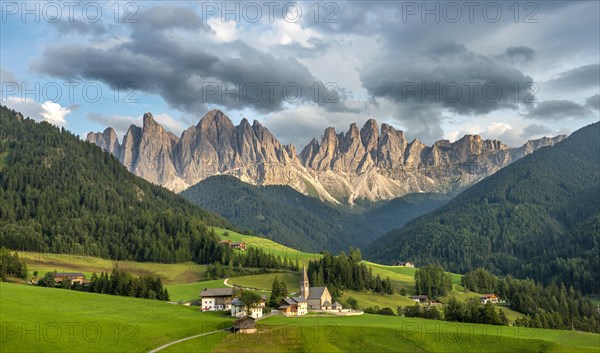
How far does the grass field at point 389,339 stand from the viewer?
87.4 m

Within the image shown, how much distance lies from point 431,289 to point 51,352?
148m

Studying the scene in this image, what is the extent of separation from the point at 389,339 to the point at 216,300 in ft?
176

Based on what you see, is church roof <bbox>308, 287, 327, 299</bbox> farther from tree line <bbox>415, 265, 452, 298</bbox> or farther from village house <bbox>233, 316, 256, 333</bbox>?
tree line <bbox>415, 265, 452, 298</bbox>

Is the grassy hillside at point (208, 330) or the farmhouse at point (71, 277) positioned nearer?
the grassy hillside at point (208, 330)

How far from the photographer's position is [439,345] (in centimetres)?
9275

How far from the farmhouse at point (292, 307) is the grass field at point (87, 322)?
15.0 m

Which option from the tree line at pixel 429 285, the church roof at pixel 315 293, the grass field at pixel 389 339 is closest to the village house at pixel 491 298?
the tree line at pixel 429 285

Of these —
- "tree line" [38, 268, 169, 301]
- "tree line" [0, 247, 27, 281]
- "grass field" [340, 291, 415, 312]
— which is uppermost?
"tree line" [0, 247, 27, 281]

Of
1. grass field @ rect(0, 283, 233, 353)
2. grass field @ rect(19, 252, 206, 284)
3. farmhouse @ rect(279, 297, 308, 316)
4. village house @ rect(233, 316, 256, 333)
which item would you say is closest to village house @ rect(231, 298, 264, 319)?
grass field @ rect(0, 283, 233, 353)

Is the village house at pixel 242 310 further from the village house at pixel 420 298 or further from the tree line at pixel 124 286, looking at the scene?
the village house at pixel 420 298

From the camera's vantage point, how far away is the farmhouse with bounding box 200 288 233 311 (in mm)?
132375

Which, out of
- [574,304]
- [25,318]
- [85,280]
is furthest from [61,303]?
[574,304]

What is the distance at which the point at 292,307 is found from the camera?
12275 cm

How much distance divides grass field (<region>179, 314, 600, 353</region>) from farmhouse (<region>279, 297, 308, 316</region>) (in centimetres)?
1375
